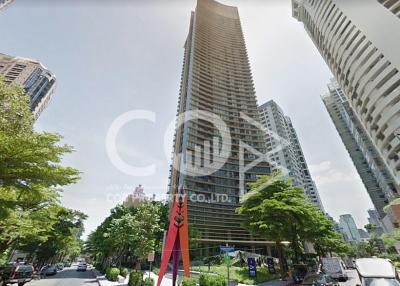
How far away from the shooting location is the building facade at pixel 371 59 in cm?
3459

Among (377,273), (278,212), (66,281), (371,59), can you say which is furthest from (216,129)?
(377,273)

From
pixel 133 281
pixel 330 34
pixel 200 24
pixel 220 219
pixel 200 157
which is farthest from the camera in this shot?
pixel 200 24

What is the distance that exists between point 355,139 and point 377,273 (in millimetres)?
121306

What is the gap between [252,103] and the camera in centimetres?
7712

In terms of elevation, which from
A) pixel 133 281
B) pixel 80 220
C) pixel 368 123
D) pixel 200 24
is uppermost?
pixel 200 24

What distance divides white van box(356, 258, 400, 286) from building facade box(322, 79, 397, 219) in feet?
295

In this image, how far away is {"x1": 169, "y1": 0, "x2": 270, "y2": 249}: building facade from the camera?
173ft

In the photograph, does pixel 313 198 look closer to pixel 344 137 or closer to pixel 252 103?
pixel 344 137

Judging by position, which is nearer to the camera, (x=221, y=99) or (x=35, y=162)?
(x=35, y=162)

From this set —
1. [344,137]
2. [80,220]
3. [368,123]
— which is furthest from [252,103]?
[344,137]

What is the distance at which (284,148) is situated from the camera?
10544 centimetres

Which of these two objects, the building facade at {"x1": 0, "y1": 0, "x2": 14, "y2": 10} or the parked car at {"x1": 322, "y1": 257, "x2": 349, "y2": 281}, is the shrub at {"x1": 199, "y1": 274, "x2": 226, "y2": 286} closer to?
the parked car at {"x1": 322, "y1": 257, "x2": 349, "y2": 281}

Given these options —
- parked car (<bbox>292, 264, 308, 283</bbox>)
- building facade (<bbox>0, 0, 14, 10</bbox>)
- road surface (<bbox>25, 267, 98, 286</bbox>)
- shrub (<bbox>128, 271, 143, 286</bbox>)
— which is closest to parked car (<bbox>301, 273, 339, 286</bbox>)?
parked car (<bbox>292, 264, 308, 283</bbox>)

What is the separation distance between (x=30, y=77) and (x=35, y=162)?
11069cm
